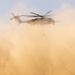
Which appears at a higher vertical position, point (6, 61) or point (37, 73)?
point (6, 61)

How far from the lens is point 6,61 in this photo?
24.8 ft

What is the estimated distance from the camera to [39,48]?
7.49 metres

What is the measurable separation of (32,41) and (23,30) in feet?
1.29

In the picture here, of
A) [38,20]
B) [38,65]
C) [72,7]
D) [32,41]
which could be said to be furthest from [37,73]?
[72,7]

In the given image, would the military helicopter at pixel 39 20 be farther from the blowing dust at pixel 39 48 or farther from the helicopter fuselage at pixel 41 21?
the blowing dust at pixel 39 48

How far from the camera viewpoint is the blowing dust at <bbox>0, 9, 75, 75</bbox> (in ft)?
24.3

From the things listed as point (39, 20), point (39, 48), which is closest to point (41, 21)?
point (39, 20)

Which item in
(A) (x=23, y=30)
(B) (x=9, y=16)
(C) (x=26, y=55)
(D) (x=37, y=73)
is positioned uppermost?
(B) (x=9, y=16)

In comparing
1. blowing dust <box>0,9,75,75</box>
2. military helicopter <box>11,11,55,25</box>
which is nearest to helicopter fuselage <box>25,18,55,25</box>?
military helicopter <box>11,11,55,25</box>

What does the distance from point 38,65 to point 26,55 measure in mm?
429

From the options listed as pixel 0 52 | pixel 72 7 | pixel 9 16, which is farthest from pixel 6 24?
pixel 72 7

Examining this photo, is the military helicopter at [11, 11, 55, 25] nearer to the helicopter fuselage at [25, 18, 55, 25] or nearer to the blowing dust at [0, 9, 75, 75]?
the helicopter fuselage at [25, 18, 55, 25]

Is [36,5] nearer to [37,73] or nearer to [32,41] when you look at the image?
[32,41]

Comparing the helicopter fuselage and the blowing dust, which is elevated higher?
the helicopter fuselage
